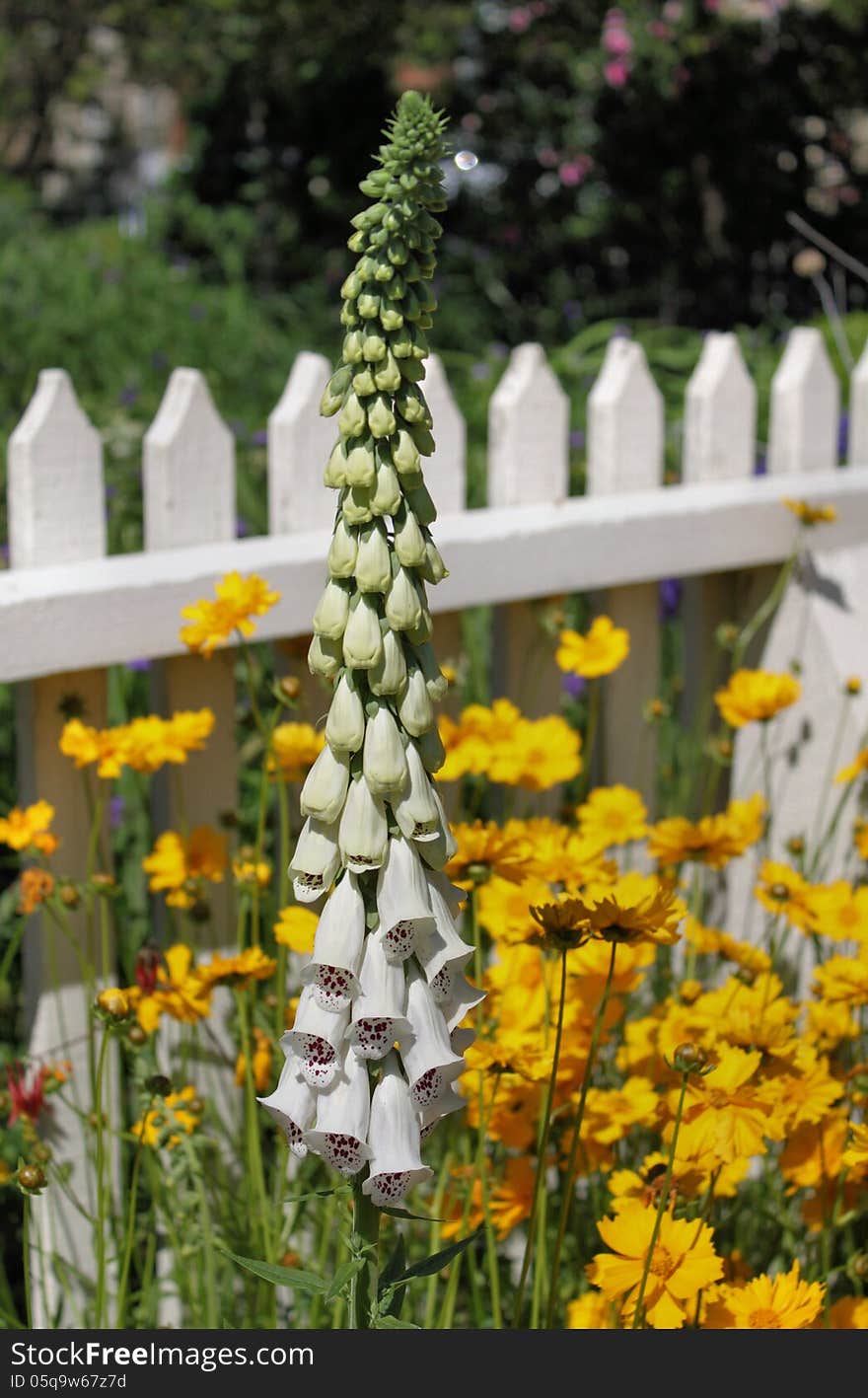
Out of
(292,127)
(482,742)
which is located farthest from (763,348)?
(292,127)

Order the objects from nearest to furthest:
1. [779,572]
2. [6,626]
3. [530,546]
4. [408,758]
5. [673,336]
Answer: [408,758] → [6,626] → [530,546] → [779,572] → [673,336]

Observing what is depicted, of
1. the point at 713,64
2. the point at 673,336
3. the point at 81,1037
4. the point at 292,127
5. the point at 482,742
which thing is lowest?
the point at 81,1037

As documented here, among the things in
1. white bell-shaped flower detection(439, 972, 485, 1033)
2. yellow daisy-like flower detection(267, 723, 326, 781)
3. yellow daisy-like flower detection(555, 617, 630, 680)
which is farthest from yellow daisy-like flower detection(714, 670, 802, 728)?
white bell-shaped flower detection(439, 972, 485, 1033)

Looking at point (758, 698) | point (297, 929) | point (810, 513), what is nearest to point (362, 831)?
point (297, 929)

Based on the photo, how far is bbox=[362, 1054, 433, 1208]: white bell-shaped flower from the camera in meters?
0.99

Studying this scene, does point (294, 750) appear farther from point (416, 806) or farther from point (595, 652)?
point (416, 806)

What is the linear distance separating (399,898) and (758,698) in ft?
3.41

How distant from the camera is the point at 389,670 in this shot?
37.6 inches

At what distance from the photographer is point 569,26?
851 centimetres

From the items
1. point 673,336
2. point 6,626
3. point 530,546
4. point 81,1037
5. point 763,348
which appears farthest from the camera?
point 673,336

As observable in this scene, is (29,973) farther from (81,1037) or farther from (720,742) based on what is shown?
(720,742)

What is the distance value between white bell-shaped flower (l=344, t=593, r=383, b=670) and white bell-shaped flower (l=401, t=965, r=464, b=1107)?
0.21m

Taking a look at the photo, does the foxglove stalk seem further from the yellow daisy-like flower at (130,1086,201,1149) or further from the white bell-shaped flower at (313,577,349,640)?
the yellow daisy-like flower at (130,1086,201,1149)

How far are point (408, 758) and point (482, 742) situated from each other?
847mm
